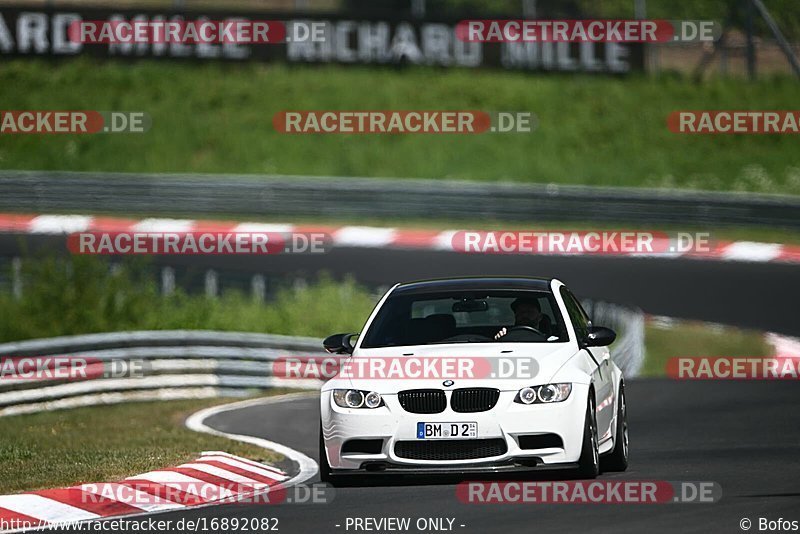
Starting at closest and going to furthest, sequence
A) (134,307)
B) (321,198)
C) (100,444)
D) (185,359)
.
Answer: (100,444) → (185,359) → (134,307) → (321,198)

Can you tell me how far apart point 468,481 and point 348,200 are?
889 inches

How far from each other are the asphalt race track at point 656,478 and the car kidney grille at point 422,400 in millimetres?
538

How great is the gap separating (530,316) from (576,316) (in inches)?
20.9

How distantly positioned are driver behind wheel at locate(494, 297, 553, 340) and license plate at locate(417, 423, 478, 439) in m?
1.41

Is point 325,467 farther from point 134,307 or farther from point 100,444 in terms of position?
point 134,307

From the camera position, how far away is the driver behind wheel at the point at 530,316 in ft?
37.0

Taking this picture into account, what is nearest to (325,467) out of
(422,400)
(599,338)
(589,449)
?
(422,400)

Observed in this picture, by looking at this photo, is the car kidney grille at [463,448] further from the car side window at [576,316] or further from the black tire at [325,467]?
the car side window at [576,316]

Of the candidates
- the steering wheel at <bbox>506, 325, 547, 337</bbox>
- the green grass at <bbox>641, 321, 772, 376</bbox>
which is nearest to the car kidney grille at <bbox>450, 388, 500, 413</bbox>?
the steering wheel at <bbox>506, 325, 547, 337</bbox>

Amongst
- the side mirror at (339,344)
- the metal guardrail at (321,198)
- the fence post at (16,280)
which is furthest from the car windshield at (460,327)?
the metal guardrail at (321,198)

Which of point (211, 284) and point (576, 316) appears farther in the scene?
point (211, 284)

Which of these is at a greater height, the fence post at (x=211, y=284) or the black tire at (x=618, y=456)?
the fence post at (x=211, y=284)

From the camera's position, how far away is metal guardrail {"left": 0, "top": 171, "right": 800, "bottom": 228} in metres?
32.3

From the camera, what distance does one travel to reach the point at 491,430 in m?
9.89
